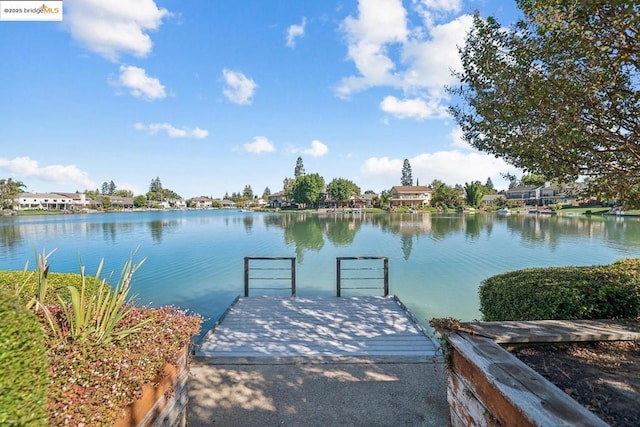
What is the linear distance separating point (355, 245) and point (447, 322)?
14.9 m

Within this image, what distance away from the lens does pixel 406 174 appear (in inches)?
3396

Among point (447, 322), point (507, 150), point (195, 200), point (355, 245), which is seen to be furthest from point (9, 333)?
point (195, 200)

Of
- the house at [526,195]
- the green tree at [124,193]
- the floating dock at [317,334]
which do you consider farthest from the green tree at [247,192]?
the floating dock at [317,334]

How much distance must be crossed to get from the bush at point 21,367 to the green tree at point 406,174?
294 ft

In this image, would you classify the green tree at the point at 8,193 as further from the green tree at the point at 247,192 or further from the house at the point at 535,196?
the house at the point at 535,196

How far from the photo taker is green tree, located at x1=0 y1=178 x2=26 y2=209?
57250 mm

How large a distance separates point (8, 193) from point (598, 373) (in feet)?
281

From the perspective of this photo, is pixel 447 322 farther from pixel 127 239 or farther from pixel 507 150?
pixel 127 239

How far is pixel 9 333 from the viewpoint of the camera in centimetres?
125

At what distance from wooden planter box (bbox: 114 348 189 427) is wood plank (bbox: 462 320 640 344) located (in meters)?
2.46

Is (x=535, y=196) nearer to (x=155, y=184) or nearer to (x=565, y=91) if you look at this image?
(x=565, y=91)

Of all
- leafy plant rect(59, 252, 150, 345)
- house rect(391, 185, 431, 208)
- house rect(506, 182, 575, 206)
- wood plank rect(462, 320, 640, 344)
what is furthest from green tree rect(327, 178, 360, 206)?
leafy plant rect(59, 252, 150, 345)

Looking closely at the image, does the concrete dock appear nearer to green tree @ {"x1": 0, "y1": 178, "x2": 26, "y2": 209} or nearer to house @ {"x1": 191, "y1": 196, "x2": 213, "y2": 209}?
green tree @ {"x1": 0, "y1": 178, "x2": 26, "y2": 209}

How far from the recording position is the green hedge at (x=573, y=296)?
322 cm
